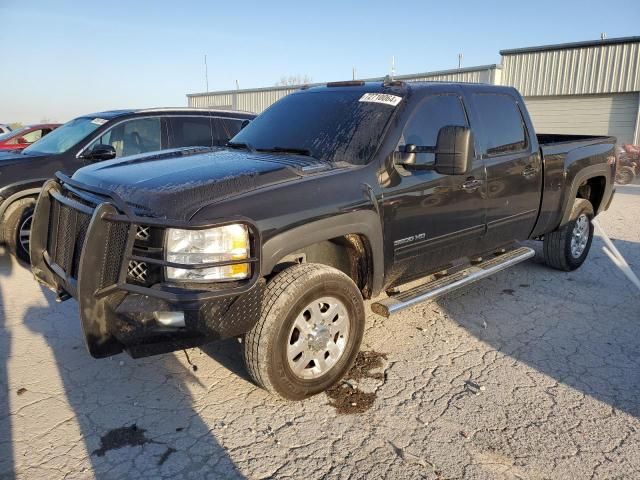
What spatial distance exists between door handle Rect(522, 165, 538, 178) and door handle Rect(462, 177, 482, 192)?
2.57 ft

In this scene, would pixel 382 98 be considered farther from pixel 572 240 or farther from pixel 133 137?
pixel 133 137

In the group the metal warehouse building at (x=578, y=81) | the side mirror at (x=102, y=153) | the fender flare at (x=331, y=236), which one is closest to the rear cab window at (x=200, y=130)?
the side mirror at (x=102, y=153)

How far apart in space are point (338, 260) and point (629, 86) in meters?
20.5

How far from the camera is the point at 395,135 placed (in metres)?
3.65

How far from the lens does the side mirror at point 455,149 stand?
3.32m

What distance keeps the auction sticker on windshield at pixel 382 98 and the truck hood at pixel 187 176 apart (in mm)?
761

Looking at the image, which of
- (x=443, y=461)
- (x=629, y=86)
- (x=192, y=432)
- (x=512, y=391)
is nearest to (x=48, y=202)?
(x=192, y=432)

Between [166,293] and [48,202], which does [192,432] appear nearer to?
[166,293]

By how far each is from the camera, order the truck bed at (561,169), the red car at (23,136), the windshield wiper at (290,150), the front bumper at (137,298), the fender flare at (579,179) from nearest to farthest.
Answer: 1. the front bumper at (137,298)
2. the windshield wiper at (290,150)
3. the truck bed at (561,169)
4. the fender flare at (579,179)
5. the red car at (23,136)

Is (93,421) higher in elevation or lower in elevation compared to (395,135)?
lower

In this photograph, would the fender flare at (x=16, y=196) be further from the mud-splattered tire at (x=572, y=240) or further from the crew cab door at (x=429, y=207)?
the mud-splattered tire at (x=572, y=240)

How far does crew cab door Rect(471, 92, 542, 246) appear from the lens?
14.6ft

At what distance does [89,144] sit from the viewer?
6367 millimetres

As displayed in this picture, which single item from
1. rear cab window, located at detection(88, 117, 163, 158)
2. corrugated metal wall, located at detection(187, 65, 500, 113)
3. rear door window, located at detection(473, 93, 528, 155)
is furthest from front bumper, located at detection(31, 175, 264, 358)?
corrugated metal wall, located at detection(187, 65, 500, 113)
